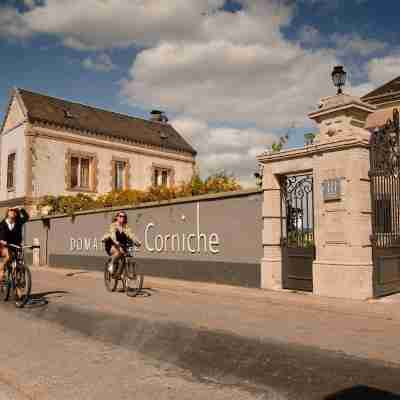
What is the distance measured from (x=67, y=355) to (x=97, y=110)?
28.9m

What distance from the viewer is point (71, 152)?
27578 millimetres

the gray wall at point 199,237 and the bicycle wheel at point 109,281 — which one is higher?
the gray wall at point 199,237

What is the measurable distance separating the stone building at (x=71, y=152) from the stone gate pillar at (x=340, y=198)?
1943cm

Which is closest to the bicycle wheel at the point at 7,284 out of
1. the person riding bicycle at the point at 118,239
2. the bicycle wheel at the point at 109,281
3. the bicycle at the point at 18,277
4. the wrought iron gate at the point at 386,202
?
the bicycle at the point at 18,277

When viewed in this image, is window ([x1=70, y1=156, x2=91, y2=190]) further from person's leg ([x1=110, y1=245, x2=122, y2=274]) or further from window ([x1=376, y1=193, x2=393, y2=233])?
window ([x1=376, y1=193, x2=393, y2=233])

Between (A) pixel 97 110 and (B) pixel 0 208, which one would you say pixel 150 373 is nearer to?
(B) pixel 0 208

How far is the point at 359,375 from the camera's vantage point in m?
4.32

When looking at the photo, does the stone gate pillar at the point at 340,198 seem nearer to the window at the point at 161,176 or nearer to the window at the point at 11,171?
the window at the point at 11,171

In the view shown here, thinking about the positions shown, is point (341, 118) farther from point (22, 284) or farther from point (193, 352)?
point (22, 284)

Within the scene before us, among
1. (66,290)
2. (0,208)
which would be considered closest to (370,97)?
(66,290)

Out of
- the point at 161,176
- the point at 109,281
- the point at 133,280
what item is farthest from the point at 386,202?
the point at 161,176

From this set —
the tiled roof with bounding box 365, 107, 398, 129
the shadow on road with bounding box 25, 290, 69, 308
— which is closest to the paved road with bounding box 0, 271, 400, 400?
the shadow on road with bounding box 25, 290, 69, 308

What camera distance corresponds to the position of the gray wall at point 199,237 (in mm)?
11383

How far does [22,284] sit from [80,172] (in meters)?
20.1
